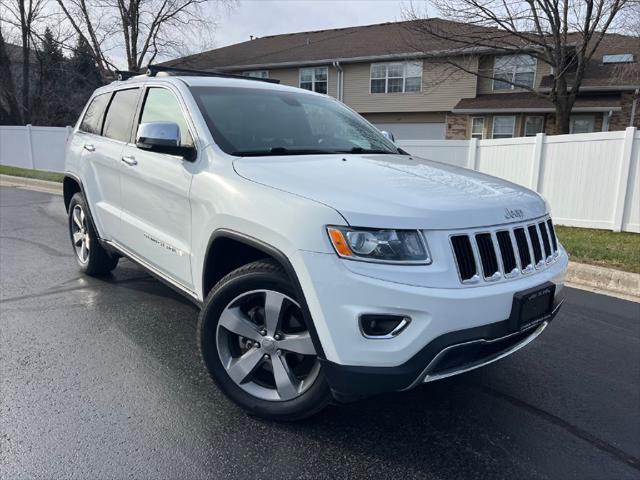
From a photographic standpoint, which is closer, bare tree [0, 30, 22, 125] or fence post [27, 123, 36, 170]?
fence post [27, 123, 36, 170]

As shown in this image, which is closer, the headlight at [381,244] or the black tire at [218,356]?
the headlight at [381,244]

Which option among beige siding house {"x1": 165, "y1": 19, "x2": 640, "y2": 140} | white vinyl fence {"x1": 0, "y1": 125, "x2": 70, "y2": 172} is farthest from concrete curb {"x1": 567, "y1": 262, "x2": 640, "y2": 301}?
white vinyl fence {"x1": 0, "y1": 125, "x2": 70, "y2": 172}

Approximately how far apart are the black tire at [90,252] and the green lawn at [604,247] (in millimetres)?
5460

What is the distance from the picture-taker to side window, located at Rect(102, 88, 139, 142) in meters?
4.23

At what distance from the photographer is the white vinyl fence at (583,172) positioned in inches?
330

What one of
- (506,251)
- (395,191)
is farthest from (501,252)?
(395,191)

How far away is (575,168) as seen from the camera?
29.8ft

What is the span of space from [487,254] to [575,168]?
7801mm

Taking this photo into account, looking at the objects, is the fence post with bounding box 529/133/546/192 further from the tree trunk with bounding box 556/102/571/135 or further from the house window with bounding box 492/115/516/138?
the house window with bounding box 492/115/516/138

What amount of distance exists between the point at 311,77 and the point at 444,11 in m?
12.5

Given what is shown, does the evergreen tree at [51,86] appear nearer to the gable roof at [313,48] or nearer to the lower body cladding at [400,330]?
the gable roof at [313,48]

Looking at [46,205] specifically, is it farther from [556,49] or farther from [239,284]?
[556,49]

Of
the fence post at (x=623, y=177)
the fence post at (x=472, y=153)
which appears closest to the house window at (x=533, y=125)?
the fence post at (x=472, y=153)

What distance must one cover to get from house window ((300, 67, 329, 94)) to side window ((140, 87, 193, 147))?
935 inches
